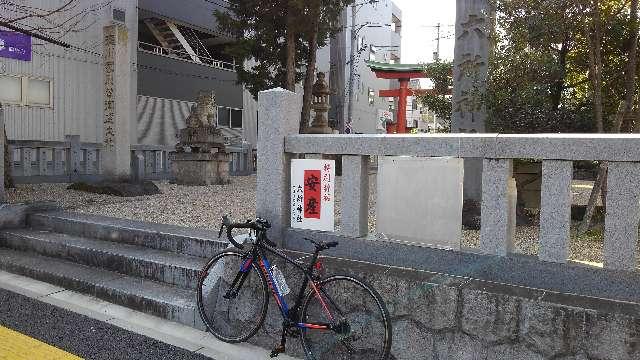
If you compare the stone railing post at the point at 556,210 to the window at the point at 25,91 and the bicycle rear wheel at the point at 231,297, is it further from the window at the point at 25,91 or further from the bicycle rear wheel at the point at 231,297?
the window at the point at 25,91

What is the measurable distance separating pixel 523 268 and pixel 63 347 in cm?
394

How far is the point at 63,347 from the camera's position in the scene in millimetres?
4121

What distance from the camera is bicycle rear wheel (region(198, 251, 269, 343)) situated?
4.30 metres

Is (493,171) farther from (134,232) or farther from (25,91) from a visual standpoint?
(25,91)

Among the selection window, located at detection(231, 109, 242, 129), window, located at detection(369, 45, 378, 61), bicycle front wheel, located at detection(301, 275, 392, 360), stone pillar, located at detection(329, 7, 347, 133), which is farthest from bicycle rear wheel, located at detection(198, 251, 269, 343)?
window, located at detection(369, 45, 378, 61)

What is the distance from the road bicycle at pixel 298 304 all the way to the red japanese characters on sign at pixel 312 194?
0.53 m

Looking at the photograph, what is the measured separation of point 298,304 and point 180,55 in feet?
63.5

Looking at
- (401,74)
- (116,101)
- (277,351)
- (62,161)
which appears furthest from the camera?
(401,74)

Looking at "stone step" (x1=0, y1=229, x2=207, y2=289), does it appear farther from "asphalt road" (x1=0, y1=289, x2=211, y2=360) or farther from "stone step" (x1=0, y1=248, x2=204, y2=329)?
"asphalt road" (x1=0, y1=289, x2=211, y2=360)

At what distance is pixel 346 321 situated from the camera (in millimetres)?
3598

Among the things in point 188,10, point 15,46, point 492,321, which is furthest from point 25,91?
point 492,321

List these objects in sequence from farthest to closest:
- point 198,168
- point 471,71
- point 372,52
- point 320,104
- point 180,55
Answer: point 372,52 < point 180,55 < point 320,104 < point 198,168 < point 471,71

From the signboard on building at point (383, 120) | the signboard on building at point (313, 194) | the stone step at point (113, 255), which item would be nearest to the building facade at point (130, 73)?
the stone step at point (113, 255)

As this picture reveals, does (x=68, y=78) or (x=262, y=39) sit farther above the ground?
(x=262, y=39)
